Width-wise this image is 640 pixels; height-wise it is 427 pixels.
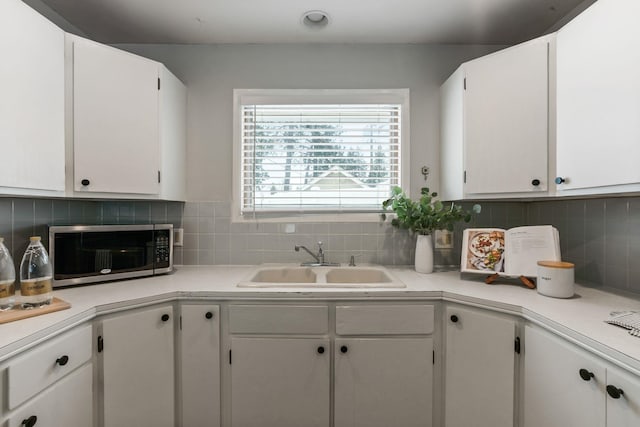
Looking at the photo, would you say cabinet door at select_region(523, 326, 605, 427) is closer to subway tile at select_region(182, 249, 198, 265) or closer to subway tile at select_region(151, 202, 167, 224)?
subway tile at select_region(182, 249, 198, 265)

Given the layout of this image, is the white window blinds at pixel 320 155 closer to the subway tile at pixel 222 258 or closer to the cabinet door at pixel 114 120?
the subway tile at pixel 222 258

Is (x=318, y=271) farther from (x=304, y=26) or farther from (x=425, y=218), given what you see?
(x=304, y=26)

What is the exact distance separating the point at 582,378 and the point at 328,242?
1.40m

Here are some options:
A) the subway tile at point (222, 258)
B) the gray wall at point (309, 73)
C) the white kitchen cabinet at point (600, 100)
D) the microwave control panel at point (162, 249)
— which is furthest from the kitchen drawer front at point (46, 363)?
the white kitchen cabinet at point (600, 100)

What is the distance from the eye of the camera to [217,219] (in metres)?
2.06

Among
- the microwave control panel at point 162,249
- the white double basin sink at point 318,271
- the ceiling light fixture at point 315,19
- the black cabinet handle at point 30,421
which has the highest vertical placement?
the ceiling light fixture at point 315,19

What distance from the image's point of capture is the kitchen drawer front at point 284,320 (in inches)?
56.0

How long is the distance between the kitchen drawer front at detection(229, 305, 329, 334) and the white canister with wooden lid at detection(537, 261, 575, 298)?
104 cm

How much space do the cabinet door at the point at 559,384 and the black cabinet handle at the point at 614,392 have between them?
3 centimetres

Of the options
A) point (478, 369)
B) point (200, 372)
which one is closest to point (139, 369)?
point (200, 372)

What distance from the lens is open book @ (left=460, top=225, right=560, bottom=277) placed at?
1500mm

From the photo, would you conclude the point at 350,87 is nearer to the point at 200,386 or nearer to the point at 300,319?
the point at 300,319

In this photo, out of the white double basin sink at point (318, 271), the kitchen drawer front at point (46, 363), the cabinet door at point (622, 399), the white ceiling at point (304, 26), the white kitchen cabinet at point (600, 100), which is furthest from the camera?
the white double basin sink at point (318, 271)

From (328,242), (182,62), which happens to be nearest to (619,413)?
(328,242)
